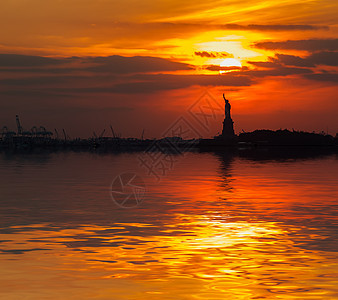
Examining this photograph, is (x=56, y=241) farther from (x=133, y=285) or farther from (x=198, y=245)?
(x=133, y=285)

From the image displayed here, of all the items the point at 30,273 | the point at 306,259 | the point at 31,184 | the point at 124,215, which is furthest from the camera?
the point at 31,184

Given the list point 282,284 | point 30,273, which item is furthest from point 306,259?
point 30,273

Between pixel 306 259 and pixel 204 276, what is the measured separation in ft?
16.2

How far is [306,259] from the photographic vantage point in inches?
952

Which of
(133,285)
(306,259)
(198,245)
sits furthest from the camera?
(198,245)

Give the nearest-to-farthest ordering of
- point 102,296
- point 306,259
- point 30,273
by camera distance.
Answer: point 102,296, point 30,273, point 306,259

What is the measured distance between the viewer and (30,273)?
21.5m

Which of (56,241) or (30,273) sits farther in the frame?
(56,241)

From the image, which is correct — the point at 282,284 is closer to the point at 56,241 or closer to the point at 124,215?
the point at 56,241

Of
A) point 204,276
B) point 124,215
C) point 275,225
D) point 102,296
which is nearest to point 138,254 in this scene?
point 204,276

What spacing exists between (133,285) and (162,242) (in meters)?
8.57

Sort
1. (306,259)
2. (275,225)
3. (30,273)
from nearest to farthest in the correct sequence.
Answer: (30,273), (306,259), (275,225)

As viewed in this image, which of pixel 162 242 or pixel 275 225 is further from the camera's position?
pixel 275 225

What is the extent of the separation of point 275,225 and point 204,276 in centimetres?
1437
